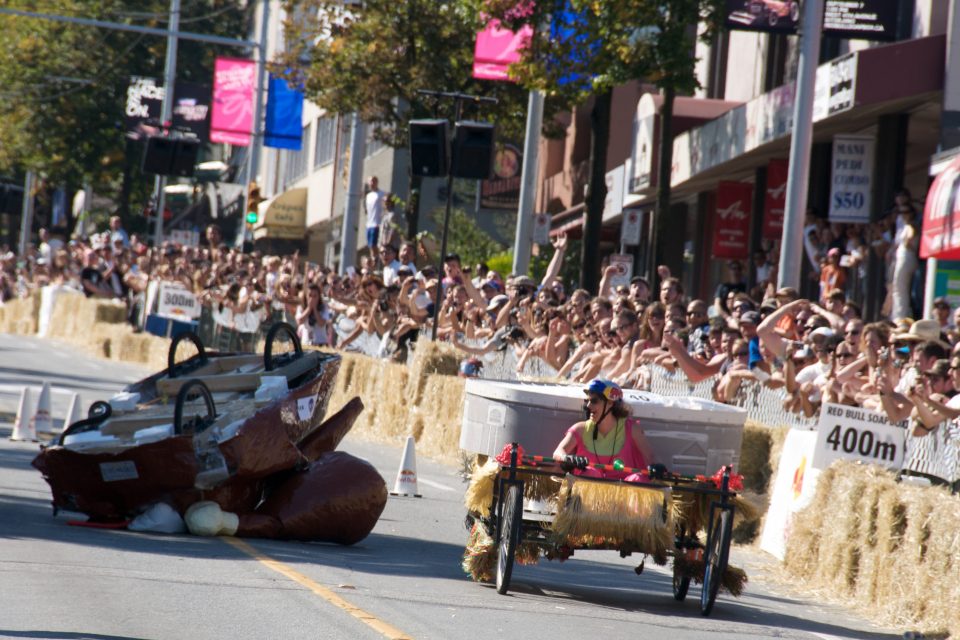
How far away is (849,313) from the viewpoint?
663 inches

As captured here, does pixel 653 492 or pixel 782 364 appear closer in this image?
pixel 653 492

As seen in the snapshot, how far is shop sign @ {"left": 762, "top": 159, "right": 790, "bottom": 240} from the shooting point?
28.5 metres

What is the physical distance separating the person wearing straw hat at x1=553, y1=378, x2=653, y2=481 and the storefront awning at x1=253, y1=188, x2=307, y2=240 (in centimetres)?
5146

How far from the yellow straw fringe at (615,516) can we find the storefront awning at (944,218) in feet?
27.1

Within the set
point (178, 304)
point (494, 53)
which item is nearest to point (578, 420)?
point (494, 53)

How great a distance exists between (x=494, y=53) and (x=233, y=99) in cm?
2166

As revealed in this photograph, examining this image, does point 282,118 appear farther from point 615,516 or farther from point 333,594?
point 333,594

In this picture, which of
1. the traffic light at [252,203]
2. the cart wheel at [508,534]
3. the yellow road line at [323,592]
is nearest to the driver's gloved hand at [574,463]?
the cart wheel at [508,534]

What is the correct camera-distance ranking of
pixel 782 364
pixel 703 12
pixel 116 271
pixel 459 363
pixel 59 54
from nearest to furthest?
pixel 782 364
pixel 459 363
pixel 703 12
pixel 116 271
pixel 59 54

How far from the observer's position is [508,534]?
10.8m

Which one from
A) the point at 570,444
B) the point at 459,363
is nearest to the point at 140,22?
the point at 459,363

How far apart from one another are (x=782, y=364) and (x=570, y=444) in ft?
16.8

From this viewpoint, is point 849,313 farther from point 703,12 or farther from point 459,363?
point 703,12

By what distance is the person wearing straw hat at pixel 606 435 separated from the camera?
11.3 m
